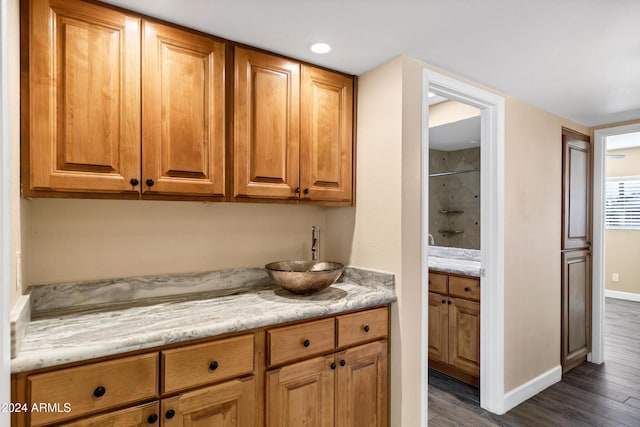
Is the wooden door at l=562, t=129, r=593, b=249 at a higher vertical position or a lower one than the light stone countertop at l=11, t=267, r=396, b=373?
higher

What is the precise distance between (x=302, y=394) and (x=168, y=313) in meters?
0.72

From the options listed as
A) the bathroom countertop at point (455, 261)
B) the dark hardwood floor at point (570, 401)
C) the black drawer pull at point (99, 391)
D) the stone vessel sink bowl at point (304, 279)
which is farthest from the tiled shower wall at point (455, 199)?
the black drawer pull at point (99, 391)

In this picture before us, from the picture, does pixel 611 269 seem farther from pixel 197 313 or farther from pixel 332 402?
pixel 197 313

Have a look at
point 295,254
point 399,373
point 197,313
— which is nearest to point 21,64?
point 197,313

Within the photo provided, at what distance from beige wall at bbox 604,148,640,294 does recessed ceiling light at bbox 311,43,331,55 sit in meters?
6.23

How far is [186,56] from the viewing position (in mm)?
1643

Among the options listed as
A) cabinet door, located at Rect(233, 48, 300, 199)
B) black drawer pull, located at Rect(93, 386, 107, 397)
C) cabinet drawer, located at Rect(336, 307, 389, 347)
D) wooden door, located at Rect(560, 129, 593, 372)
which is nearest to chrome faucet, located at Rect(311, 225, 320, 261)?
cabinet door, located at Rect(233, 48, 300, 199)

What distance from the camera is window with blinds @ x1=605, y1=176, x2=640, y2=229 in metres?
5.59

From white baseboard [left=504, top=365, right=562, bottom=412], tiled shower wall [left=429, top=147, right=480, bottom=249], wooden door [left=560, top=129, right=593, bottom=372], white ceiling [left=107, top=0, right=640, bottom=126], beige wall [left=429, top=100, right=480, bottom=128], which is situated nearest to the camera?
white ceiling [left=107, top=0, right=640, bottom=126]

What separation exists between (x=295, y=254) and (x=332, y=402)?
93 cm

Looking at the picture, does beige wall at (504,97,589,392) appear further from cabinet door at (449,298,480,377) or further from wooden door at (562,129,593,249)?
cabinet door at (449,298,480,377)

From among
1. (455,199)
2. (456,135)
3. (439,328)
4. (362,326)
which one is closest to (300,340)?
(362,326)

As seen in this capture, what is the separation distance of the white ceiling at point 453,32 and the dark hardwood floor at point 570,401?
2268mm

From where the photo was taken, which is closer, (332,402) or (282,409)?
(282,409)
